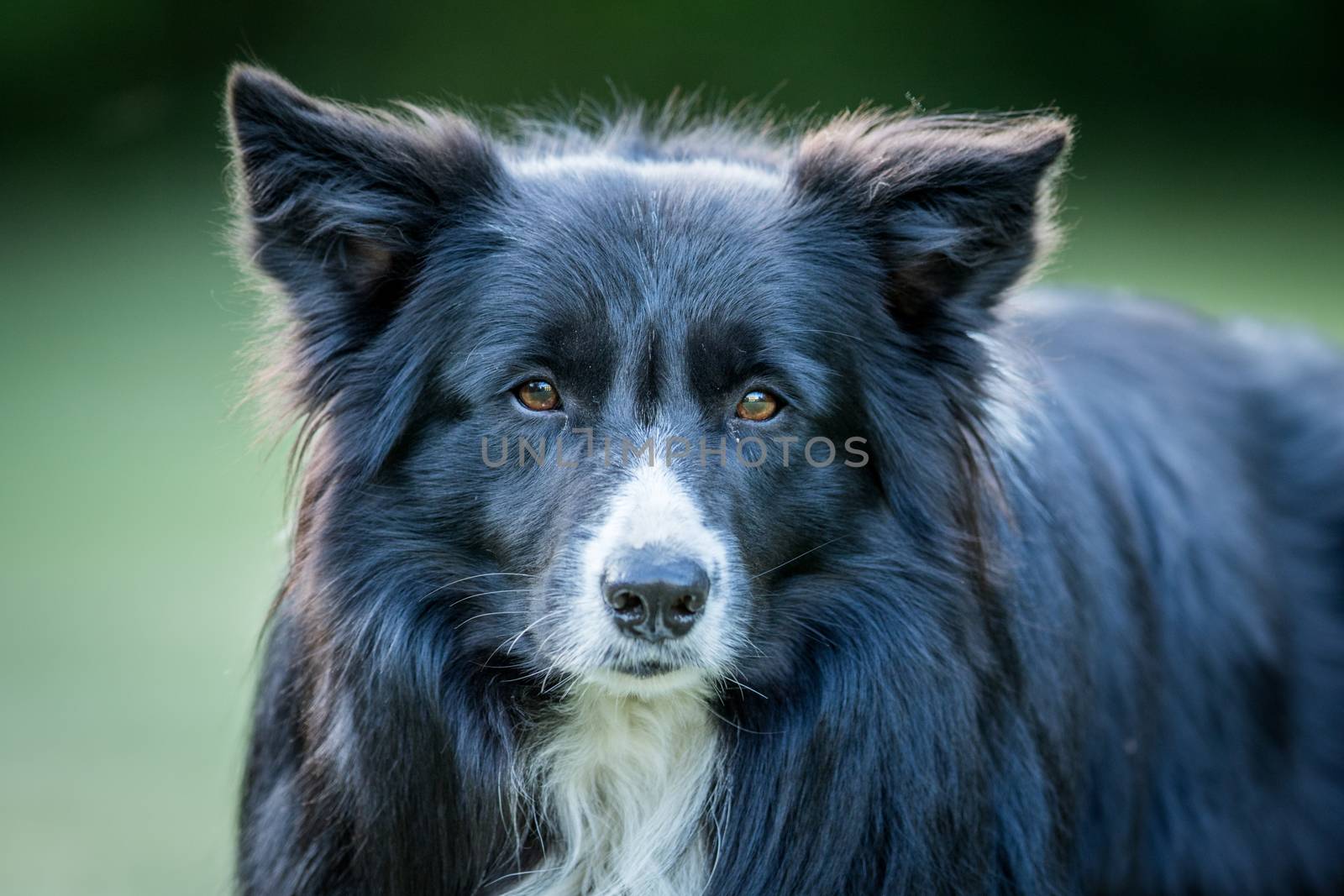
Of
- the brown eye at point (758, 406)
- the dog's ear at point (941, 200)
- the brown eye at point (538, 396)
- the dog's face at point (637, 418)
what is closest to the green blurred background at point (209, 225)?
the dog's face at point (637, 418)

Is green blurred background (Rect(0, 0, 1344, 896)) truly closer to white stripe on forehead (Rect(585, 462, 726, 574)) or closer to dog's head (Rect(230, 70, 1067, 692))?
dog's head (Rect(230, 70, 1067, 692))

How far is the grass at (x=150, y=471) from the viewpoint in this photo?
216 inches

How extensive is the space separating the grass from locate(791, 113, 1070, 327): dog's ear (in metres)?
1.73

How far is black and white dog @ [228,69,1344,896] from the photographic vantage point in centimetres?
342

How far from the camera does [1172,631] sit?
4680 mm

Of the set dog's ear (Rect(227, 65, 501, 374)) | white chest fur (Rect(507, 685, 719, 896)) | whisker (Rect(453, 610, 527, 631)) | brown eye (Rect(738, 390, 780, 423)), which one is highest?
dog's ear (Rect(227, 65, 501, 374))

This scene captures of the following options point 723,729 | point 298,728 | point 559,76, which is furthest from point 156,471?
point 559,76

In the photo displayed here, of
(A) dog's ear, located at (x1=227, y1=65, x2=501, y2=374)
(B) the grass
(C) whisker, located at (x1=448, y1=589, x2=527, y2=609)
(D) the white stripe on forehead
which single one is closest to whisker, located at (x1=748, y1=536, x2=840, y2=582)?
(D) the white stripe on forehead

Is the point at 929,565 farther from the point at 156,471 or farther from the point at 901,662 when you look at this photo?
the point at 156,471

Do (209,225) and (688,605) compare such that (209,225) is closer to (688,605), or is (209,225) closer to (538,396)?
(538,396)

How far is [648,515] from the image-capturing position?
322 centimetres

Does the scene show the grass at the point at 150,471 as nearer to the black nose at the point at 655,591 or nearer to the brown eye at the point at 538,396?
the brown eye at the point at 538,396

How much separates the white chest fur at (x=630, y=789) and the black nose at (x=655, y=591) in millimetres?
386

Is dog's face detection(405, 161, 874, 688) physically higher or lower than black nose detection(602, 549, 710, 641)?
higher
